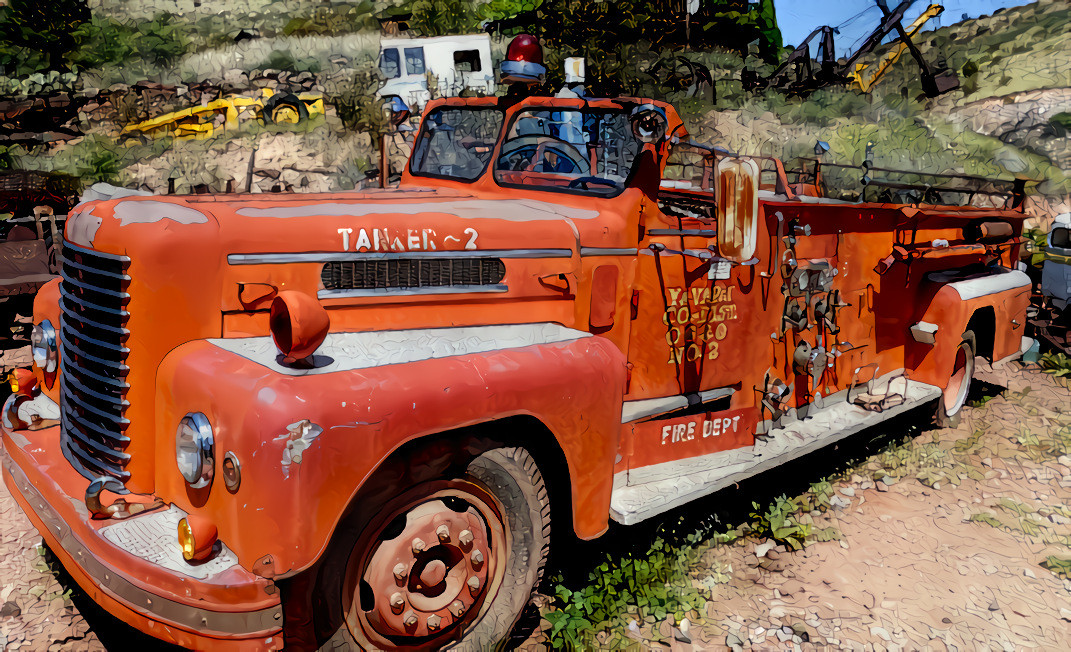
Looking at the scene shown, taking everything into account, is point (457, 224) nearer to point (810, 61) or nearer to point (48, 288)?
point (48, 288)

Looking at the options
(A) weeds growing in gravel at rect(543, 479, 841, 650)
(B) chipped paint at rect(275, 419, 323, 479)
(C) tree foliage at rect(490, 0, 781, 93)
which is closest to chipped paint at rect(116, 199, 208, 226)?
(B) chipped paint at rect(275, 419, 323, 479)

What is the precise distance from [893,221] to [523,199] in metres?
2.87

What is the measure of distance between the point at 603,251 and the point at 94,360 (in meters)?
2.18

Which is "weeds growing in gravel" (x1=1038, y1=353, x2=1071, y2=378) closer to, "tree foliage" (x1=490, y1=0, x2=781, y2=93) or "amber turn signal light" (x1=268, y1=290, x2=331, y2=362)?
"amber turn signal light" (x1=268, y1=290, x2=331, y2=362)

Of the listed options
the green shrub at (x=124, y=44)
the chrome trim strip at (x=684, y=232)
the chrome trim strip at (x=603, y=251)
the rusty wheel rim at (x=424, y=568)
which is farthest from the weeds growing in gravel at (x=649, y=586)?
the green shrub at (x=124, y=44)

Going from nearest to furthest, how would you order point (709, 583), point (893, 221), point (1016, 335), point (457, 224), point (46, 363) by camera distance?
point (457, 224) < point (46, 363) < point (709, 583) < point (893, 221) < point (1016, 335)

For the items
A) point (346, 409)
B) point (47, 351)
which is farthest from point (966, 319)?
point (47, 351)

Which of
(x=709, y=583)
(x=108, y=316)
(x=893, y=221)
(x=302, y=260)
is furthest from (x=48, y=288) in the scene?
(x=893, y=221)

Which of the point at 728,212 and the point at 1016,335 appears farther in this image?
the point at 1016,335

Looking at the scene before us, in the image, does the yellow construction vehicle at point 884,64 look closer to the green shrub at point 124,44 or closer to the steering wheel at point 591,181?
the steering wheel at point 591,181

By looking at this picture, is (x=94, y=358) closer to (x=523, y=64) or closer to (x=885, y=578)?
(x=523, y=64)

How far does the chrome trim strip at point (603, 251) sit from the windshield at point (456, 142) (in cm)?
101

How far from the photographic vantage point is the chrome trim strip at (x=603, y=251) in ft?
11.2

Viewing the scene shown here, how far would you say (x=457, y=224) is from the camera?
3.12 m
